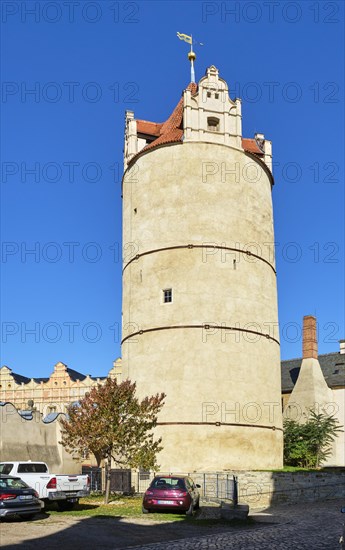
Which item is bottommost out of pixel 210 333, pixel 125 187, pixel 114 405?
pixel 114 405

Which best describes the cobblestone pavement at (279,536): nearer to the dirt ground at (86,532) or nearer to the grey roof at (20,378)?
the dirt ground at (86,532)

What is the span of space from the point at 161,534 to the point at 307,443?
2191cm

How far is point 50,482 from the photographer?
18250 mm

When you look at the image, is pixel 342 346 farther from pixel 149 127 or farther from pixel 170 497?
pixel 170 497

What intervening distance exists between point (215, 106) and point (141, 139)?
169 inches

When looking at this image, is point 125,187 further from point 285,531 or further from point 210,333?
point 285,531

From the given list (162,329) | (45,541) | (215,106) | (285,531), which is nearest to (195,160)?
(215,106)

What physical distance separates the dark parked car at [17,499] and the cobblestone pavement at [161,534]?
293mm

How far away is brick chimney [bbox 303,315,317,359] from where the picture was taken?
1732 inches

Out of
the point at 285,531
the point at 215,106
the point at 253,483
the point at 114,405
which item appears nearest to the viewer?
the point at 285,531

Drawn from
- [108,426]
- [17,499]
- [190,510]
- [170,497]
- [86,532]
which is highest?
[108,426]

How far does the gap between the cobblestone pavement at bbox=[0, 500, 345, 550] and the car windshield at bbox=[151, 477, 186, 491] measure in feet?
3.53

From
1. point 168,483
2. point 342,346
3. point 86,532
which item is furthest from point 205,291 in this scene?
point 342,346

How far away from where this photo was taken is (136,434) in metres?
22.6
